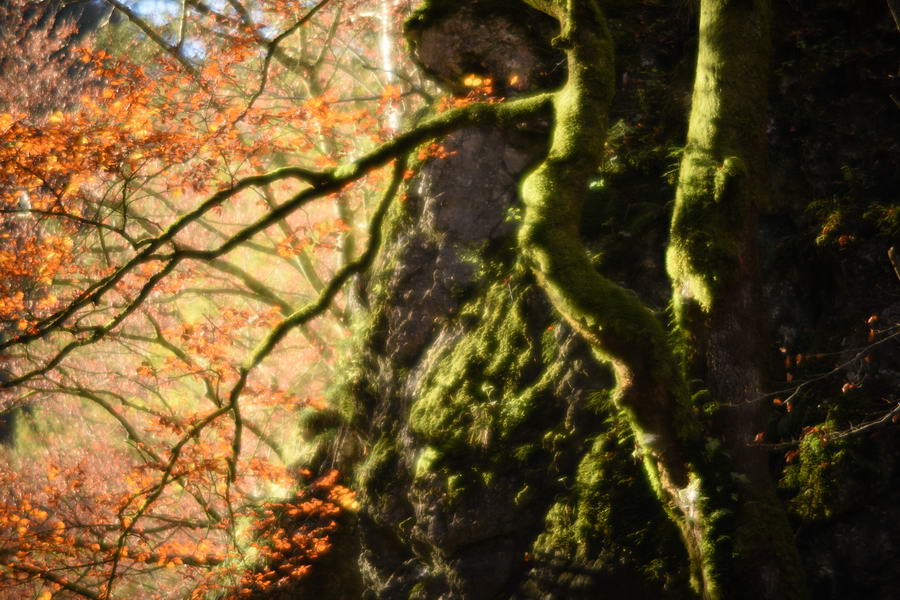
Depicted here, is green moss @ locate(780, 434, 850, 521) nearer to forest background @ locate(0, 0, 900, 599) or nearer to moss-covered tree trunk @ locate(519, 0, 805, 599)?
forest background @ locate(0, 0, 900, 599)

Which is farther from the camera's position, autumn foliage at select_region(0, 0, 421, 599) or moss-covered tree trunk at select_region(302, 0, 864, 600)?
autumn foliage at select_region(0, 0, 421, 599)

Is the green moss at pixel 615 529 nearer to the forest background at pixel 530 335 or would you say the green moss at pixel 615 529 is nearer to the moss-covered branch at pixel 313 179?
the forest background at pixel 530 335

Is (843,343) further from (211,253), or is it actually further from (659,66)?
(211,253)

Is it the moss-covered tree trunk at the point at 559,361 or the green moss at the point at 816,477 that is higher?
the moss-covered tree trunk at the point at 559,361

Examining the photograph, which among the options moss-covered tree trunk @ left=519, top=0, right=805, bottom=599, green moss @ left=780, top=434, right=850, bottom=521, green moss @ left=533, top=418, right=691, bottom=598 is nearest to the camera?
moss-covered tree trunk @ left=519, top=0, right=805, bottom=599

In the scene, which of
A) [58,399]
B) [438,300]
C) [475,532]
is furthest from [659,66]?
[58,399]

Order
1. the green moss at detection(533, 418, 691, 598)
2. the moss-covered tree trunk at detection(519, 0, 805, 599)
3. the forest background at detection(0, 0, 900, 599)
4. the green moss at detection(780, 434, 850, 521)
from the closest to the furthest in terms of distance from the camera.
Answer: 1. the moss-covered tree trunk at detection(519, 0, 805, 599)
2. the forest background at detection(0, 0, 900, 599)
3. the green moss at detection(780, 434, 850, 521)
4. the green moss at detection(533, 418, 691, 598)

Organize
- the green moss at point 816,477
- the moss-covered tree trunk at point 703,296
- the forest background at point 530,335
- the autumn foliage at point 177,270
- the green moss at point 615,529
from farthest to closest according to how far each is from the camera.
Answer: the autumn foliage at point 177,270, the green moss at point 615,529, the green moss at point 816,477, the forest background at point 530,335, the moss-covered tree trunk at point 703,296

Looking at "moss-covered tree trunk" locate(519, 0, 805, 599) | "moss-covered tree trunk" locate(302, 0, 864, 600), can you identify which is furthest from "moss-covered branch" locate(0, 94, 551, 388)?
"moss-covered tree trunk" locate(519, 0, 805, 599)

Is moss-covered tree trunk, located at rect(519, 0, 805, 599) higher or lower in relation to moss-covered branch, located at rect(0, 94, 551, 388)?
lower

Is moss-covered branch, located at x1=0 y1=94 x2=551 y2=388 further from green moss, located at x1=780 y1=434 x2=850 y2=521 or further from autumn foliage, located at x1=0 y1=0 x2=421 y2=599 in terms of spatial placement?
green moss, located at x1=780 y1=434 x2=850 y2=521

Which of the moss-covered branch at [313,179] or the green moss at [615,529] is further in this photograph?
the green moss at [615,529]

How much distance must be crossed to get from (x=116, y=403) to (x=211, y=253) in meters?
18.9

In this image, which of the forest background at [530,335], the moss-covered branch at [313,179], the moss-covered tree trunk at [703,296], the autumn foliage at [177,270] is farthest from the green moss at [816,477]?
the autumn foliage at [177,270]
